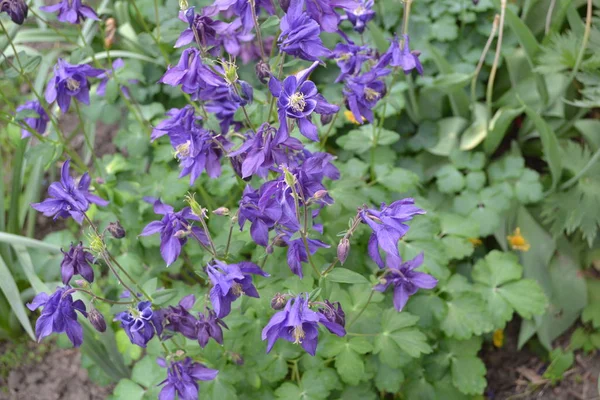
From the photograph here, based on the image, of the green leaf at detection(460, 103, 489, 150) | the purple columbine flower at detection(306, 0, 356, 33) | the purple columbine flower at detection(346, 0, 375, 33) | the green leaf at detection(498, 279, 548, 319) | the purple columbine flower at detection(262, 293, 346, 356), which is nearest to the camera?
the purple columbine flower at detection(262, 293, 346, 356)

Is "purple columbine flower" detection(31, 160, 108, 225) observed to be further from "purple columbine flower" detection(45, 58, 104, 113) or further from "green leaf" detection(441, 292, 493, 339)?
"green leaf" detection(441, 292, 493, 339)

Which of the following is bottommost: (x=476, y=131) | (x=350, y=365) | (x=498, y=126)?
(x=350, y=365)

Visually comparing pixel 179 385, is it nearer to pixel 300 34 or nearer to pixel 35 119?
pixel 300 34

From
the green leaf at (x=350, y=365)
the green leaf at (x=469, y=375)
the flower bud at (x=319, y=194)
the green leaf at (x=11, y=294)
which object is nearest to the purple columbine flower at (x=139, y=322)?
the flower bud at (x=319, y=194)

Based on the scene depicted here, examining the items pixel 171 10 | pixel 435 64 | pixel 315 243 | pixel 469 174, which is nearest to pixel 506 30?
pixel 435 64

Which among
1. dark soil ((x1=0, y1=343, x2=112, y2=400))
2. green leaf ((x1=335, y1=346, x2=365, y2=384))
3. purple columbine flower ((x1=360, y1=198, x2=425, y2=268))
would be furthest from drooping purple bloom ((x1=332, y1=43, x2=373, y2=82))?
dark soil ((x1=0, y1=343, x2=112, y2=400))

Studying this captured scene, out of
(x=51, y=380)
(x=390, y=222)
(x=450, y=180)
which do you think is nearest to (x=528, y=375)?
(x=450, y=180)
